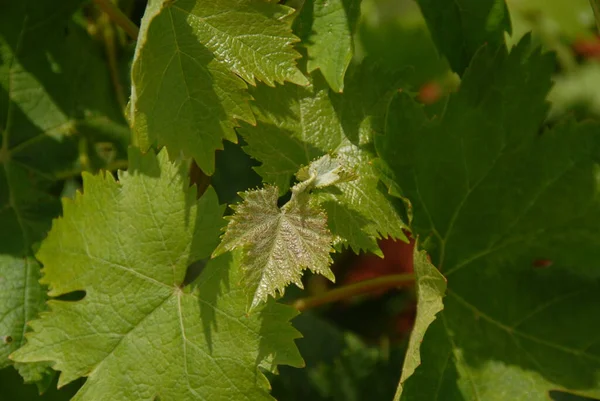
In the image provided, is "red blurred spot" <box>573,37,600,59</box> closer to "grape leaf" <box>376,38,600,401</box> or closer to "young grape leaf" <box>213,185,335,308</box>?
"grape leaf" <box>376,38,600,401</box>

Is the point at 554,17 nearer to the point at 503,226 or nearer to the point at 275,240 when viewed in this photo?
the point at 503,226

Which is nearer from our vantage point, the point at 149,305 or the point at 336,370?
the point at 149,305

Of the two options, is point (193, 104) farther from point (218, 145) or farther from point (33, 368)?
point (33, 368)

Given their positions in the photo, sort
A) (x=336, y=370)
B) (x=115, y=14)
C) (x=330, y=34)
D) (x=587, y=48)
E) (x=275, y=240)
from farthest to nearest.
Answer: (x=587, y=48), (x=336, y=370), (x=115, y=14), (x=330, y=34), (x=275, y=240)

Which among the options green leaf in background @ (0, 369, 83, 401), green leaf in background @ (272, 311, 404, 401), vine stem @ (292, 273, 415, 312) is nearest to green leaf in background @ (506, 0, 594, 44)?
green leaf in background @ (272, 311, 404, 401)

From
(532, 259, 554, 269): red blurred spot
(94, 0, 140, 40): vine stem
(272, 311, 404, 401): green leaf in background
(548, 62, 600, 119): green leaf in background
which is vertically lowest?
(272, 311, 404, 401): green leaf in background

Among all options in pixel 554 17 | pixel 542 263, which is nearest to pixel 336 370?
pixel 542 263

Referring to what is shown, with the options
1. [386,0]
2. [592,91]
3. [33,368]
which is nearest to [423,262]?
[33,368]
